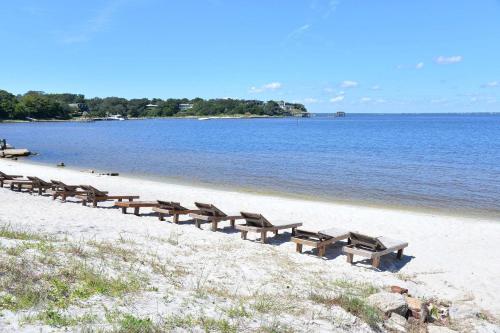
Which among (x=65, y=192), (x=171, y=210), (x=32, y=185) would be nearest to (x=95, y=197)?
(x=65, y=192)

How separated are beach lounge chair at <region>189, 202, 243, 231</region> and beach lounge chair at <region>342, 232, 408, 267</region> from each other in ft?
13.5

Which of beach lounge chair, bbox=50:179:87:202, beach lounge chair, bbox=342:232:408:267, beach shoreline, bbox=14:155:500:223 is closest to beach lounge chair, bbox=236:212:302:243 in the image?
beach lounge chair, bbox=342:232:408:267

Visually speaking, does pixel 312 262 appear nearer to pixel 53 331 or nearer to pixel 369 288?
pixel 369 288

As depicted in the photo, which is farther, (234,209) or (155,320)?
(234,209)

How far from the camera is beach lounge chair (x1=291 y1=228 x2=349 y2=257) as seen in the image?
1207 centimetres

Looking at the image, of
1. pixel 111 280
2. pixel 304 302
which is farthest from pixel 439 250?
pixel 111 280

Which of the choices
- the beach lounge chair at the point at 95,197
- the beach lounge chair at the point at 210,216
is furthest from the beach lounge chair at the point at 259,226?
the beach lounge chair at the point at 95,197

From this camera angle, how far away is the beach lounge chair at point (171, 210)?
15508mm

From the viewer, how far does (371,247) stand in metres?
11.8

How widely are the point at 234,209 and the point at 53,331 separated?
44.8 feet

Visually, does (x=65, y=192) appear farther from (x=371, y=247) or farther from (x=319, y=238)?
(x=371, y=247)

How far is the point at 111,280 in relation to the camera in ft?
24.4

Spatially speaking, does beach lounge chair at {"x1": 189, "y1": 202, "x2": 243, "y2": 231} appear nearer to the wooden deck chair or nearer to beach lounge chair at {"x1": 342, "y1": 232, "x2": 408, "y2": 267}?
beach lounge chair at {"x1": 342, "y1": 232, "x2": 408, "y2": 267}

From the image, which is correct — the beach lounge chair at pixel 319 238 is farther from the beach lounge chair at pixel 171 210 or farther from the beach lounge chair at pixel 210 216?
the beach lounge chair at pixel 171 210
